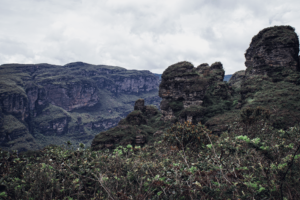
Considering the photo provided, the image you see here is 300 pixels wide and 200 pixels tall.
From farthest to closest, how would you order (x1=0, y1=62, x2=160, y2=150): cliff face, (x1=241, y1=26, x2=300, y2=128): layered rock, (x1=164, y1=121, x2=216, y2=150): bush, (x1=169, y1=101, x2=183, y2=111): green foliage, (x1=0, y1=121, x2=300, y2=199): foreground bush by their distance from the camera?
(x1=0, y1=62, x2=160, y2=150): cliff face
(x1=169, y1=101, x2=183, y2=111): green foliage
(x1=241, y1=26, x2=300, y2=128): layered rock
(x1=164, y1=121, x2=216, y2=150): bush
(x1=0, y1=121, x2=300, y2=199): foreground bush

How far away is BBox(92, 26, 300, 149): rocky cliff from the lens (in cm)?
3956

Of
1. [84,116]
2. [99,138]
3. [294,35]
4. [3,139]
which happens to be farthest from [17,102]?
[294,35]

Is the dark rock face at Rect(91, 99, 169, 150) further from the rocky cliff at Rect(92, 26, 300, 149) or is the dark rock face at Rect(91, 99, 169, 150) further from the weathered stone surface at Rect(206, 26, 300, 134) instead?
the weathered stone surface at Rect(206, 26, 300, 134)

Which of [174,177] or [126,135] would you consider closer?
[174,177]

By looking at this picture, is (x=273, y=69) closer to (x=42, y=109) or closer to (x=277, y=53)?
(x=277, y=53)

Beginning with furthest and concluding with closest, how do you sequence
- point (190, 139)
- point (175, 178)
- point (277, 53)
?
point (277, 53) → point (190, 139) → point (175, 178)

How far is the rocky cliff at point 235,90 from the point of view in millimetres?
39562

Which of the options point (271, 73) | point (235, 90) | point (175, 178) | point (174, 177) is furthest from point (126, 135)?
point (271, 73)

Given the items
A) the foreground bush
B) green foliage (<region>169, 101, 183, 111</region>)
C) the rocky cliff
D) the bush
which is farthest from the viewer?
green foliage (<region>169, 101, 183, 111</region>)

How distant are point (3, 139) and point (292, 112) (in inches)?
5770

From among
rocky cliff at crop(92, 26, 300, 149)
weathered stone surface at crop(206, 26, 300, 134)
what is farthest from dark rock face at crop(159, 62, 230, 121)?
weathered stone surface at crop(206, 26, 300, 134)

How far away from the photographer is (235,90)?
2562 inches

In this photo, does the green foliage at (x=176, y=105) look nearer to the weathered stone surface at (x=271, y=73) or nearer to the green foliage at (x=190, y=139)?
the weathered stone surface at (x=271, y=73)

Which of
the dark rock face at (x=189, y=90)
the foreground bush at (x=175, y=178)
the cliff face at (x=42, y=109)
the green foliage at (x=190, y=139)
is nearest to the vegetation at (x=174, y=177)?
the foreground bush at (x=175, y=178)
